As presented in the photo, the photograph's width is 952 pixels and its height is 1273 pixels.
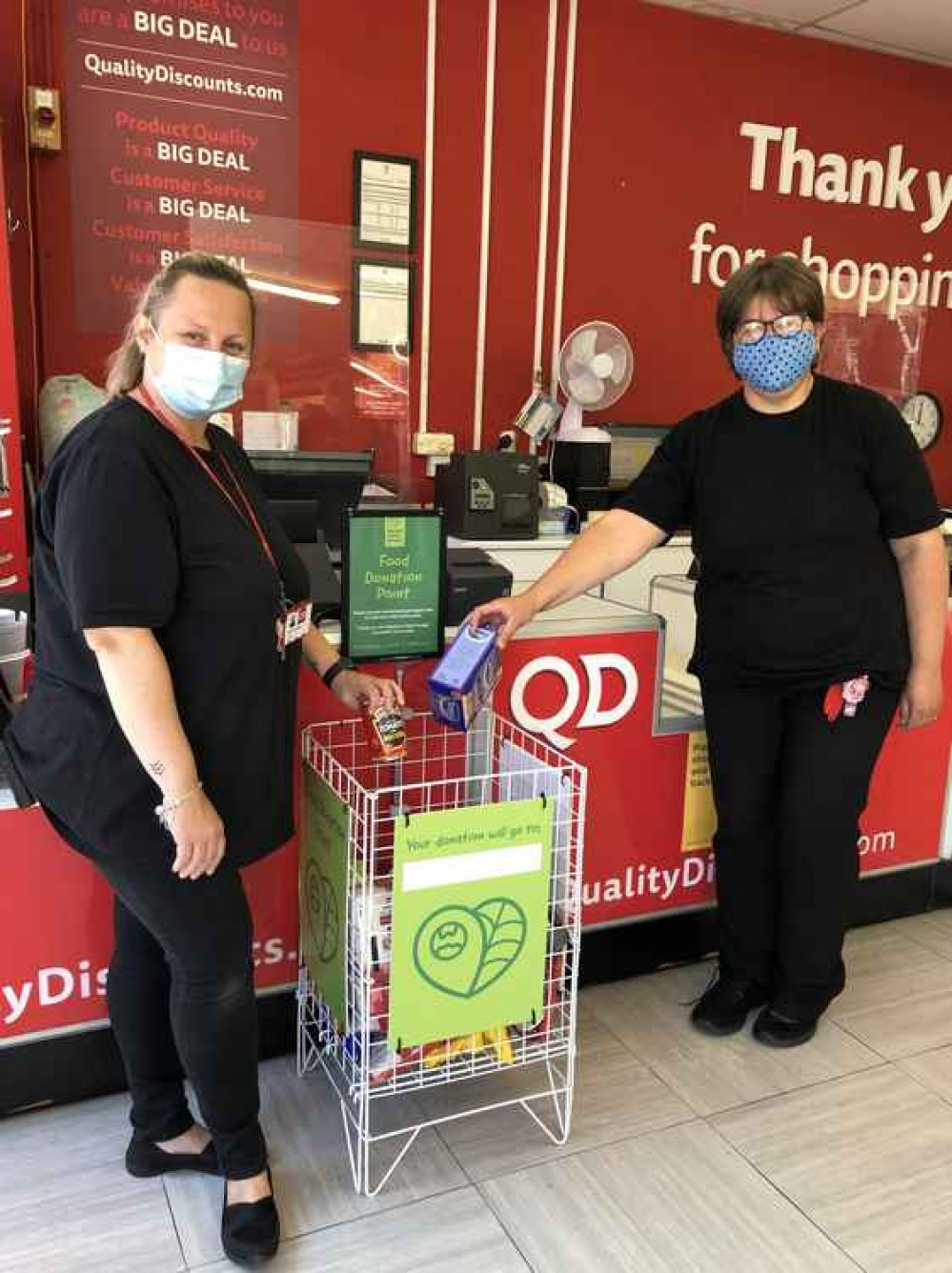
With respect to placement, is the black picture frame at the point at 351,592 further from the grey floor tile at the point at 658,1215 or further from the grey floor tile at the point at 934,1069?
the grey floor tile at the point at 934,1069

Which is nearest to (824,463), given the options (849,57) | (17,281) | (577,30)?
(17,281)

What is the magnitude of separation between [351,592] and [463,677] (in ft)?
0.84

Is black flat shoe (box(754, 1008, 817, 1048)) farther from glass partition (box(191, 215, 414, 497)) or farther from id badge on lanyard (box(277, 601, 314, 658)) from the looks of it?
glass partition (box(191, 215, 414, 497))

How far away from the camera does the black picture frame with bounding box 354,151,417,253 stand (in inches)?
161

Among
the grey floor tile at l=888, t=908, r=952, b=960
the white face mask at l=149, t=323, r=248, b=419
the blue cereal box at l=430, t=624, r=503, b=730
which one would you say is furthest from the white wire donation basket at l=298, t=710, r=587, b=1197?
the grey floor tile at l=888, t=908, r=952, b=960

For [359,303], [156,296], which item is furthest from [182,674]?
[359,303]

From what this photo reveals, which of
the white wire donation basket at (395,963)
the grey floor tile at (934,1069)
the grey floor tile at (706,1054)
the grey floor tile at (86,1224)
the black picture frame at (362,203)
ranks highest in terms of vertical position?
the black picture frame at (362,203)

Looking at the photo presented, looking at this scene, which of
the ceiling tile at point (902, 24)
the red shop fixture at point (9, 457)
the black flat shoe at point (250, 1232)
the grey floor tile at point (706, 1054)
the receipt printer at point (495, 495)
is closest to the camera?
the black flat shoe at point (250, 1232)

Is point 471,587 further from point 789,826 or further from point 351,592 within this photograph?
point 789,826

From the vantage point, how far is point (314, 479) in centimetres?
233

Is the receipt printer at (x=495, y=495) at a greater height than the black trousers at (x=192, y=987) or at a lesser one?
greater

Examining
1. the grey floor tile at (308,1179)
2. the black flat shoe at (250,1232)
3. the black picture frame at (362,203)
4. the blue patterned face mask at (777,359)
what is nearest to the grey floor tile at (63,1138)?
the grey floor tile at (308,1179)

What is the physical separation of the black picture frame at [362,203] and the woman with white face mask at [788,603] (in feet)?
7.91

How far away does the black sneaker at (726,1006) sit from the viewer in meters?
2.27
